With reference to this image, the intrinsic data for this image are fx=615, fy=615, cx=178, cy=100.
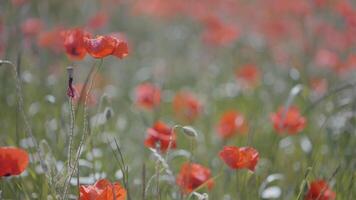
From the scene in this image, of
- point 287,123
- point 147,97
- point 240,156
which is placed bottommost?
point 147,97

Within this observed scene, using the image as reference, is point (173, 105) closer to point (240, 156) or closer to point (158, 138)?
point (158, 138)

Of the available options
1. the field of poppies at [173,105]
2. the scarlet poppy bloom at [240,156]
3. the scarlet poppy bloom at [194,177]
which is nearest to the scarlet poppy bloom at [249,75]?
the field of poppies at [173,105]

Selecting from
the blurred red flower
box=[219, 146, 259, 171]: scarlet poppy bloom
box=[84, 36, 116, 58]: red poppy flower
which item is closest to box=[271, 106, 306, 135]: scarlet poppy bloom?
box=[219, 146, 259, 171]: scarlet poppy bloom

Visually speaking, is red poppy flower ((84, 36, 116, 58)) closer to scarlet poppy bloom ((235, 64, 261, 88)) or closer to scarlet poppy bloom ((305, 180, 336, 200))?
scarlet poppy bloom ((305, 180, 336, 200))

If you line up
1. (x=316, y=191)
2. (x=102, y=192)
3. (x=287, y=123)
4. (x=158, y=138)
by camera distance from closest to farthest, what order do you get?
(x=102, y=192)
(x=316, y=191)
(x=158, y=138)
(x=287, y=123)

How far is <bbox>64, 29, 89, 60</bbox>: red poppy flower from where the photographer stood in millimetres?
1907

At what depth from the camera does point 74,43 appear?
6.35ft

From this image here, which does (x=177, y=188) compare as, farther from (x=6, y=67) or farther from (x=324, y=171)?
(x=6, y=67)

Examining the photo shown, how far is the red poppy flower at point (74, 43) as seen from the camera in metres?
1.91

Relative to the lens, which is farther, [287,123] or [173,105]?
[173,105]

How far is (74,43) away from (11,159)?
475 millimetres

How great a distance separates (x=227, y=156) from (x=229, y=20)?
592 centimetres

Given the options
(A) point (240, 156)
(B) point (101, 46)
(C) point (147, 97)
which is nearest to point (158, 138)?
(A) point (240, 156)

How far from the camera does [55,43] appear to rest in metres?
4.07
